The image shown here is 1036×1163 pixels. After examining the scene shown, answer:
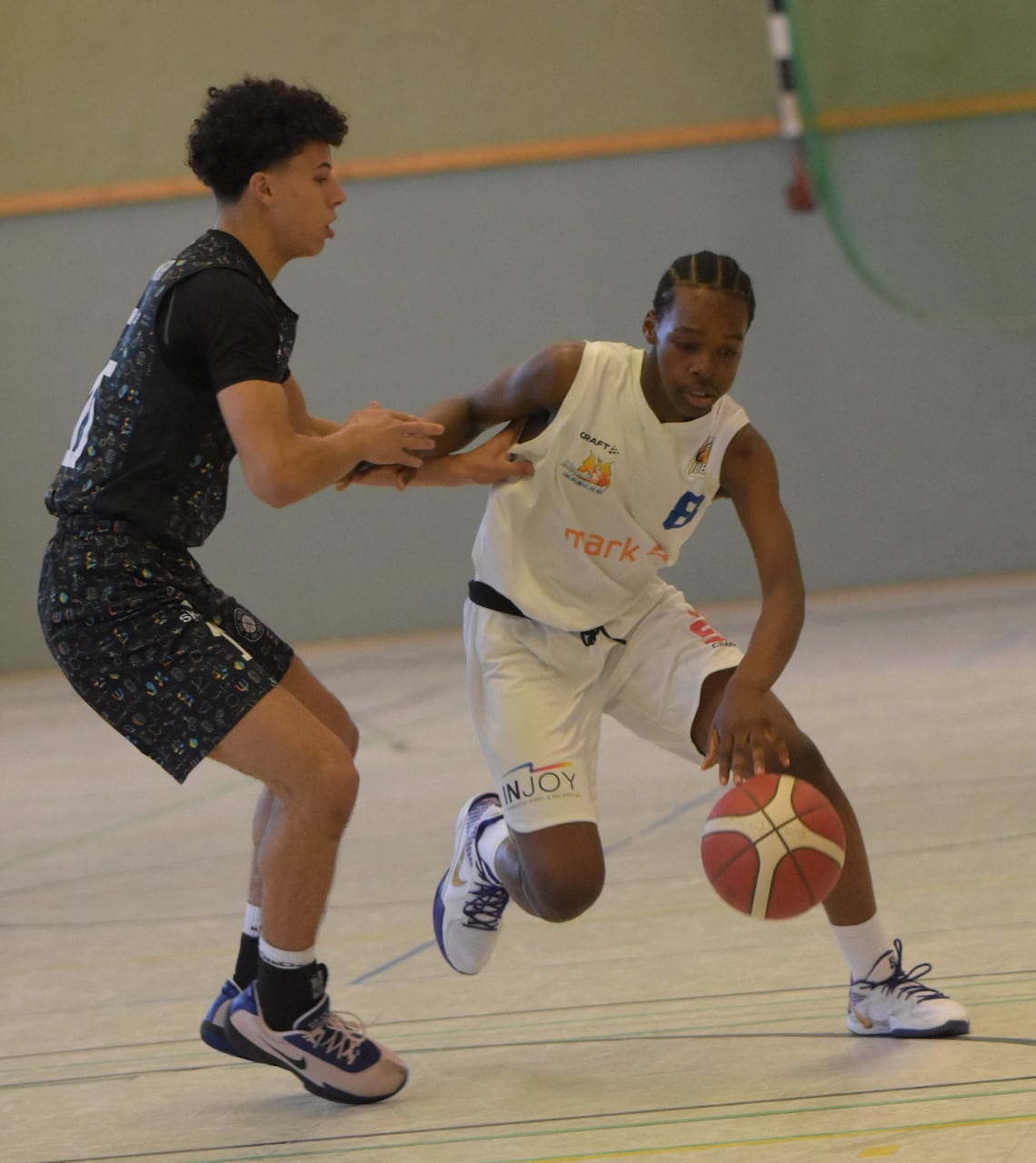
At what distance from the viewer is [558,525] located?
2809 mm

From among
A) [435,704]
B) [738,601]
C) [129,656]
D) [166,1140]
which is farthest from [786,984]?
[738,601]

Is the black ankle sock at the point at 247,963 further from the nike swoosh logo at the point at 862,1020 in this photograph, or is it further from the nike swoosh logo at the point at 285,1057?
the nike swoosh logo at the point at 862,1020

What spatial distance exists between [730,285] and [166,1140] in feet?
5.51

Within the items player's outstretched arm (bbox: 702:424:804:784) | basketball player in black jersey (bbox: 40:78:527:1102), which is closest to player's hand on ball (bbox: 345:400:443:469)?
basketball player in black jersey (bbox: 40:78:527:1102)

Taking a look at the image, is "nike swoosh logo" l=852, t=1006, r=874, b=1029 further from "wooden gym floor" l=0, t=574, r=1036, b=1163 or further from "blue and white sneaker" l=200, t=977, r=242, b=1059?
"blue and white sneaker" l=200, t=977, r=242, b=1059

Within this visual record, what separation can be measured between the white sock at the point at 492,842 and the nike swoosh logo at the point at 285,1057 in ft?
2.09

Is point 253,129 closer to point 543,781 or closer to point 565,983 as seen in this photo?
point 543,781

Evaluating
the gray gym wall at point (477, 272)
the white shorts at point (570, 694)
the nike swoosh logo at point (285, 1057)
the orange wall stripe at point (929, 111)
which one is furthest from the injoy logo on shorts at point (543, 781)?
the gray gym wall at point (477, 272)

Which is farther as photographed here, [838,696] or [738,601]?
[738,601]

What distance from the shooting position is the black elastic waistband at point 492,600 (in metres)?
2.89

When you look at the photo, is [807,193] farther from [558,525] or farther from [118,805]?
[558,525]

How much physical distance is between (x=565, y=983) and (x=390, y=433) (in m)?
1.20

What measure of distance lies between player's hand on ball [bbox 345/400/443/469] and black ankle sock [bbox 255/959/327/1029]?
2.76 ft

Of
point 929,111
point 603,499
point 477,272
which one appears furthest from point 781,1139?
point 477,272
